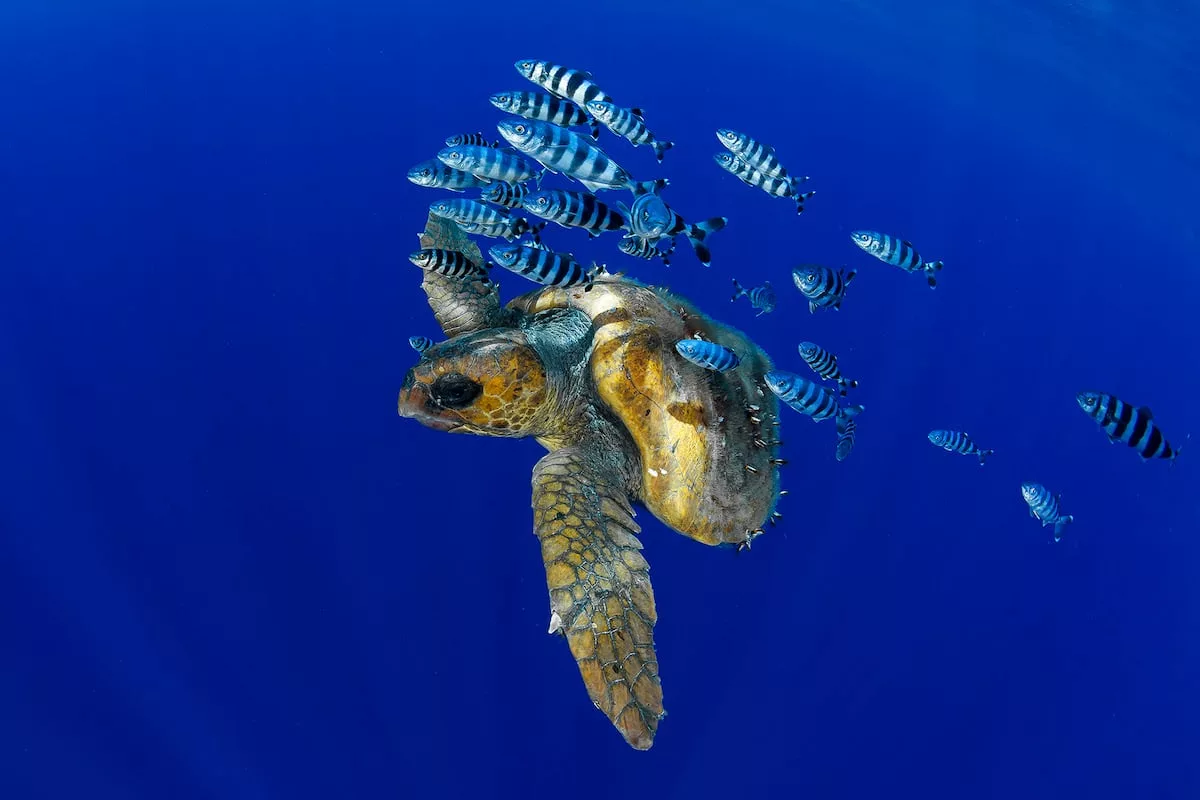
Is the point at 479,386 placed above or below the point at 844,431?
below

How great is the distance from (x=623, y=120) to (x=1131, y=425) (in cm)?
287

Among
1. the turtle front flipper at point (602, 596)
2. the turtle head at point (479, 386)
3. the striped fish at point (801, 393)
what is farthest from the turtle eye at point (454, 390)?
the striped fish at point (801, 393)

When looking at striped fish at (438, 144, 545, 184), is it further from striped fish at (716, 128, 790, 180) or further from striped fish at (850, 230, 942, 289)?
striped fish at (850, 230, 942, 289)

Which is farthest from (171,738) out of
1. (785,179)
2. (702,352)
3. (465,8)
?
(465,8)

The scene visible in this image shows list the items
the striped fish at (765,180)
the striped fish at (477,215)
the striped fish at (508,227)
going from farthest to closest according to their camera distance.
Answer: the striped fish at (765,180) < the striped fish at (508,227) < the striped fish at (477,215)

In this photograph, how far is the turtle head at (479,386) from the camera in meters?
3.00

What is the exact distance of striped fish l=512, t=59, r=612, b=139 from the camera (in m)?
3.01

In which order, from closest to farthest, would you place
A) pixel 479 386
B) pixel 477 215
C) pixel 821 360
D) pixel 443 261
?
1. pixel 479 386
2. pixel 443 261
3. pixel 477 215
4. pixel 821 360

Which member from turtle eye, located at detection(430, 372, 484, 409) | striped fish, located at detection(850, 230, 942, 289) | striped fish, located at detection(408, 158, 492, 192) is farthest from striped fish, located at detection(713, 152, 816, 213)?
turtle eye, located at detection(430, 372, 484, 409)

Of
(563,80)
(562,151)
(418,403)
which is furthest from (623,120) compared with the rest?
(418,403)

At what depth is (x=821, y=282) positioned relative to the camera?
370cm

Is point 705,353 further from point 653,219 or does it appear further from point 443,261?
point 443,261

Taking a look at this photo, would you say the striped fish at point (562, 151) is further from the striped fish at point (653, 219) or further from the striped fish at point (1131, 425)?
the striped fish at point (1131, 425)

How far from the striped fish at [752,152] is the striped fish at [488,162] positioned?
1214mm
